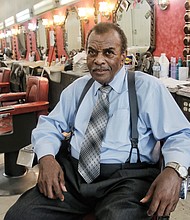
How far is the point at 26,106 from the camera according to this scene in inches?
112

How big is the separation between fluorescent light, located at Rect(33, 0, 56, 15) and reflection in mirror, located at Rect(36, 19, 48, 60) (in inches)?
9.9

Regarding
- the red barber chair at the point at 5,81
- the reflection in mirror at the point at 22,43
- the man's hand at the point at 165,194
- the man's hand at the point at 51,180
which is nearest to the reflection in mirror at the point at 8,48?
the reflection in mirror at the point at 22,43

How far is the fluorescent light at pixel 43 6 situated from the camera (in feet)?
21.4

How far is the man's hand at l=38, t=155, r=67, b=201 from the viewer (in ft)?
4.56

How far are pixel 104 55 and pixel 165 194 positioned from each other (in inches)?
29.0

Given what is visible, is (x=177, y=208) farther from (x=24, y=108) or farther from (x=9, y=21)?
(x=9, y=21)

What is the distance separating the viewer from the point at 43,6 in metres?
6.95

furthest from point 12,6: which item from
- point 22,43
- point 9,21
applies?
point 22,43

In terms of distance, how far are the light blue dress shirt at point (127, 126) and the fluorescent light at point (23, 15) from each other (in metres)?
7.03

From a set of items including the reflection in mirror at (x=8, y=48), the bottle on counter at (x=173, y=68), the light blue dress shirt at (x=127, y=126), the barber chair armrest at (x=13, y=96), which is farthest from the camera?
the reflection in mirror at (x=8, y=48)

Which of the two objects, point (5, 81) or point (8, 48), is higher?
point (8, 48)

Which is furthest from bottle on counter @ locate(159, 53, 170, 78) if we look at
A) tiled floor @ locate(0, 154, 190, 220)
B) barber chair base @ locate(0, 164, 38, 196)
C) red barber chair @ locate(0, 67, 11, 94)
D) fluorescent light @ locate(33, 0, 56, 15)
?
fluorescent light @ locate(33, 0, 56, 15)

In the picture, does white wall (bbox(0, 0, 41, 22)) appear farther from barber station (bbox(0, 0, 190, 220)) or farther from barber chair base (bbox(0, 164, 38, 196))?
barber chair base (bbox(0, 164, 38, 196))

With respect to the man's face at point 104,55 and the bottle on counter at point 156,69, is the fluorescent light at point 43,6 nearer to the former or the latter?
the bottle on counter at point 156,69
